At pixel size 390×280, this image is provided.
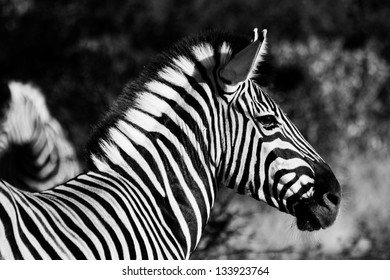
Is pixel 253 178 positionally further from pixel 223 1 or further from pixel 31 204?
pixel 223 1

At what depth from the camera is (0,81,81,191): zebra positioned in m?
4.54

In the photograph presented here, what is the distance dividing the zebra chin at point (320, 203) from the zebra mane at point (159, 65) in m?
0.79

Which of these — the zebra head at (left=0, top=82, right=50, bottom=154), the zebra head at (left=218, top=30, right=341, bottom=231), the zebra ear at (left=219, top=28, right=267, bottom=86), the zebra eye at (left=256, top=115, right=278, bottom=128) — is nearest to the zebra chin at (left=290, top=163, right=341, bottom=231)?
the zebra head at (left=218, top=30, right=341, bottom=231)

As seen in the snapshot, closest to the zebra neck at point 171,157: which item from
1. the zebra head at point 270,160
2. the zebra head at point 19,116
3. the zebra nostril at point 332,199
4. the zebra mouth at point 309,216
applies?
the zebra head at point 270,160

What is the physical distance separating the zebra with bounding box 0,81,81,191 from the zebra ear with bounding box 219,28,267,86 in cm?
173

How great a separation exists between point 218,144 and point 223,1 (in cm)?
567

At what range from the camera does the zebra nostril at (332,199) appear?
11.2 feet

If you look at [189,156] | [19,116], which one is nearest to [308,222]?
[189,156]

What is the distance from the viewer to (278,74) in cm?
835

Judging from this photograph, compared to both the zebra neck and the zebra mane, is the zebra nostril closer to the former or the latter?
the zebra neck

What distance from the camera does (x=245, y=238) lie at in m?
8.59
